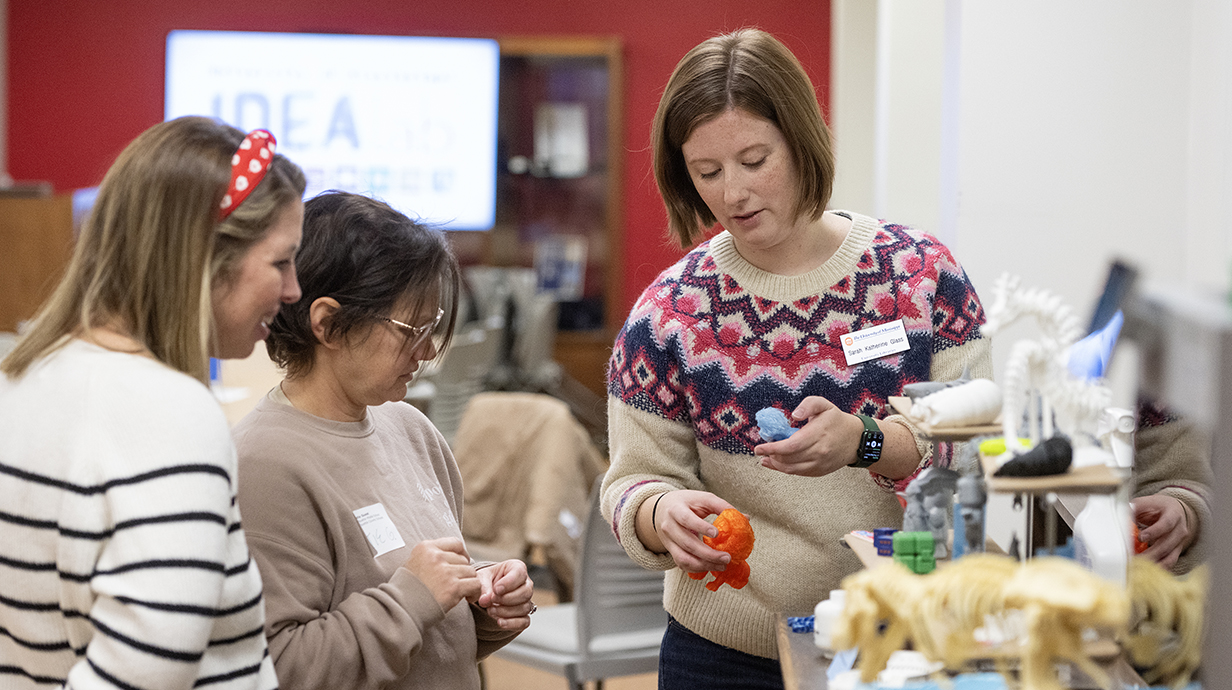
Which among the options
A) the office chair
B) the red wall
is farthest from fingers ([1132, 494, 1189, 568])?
the red wall

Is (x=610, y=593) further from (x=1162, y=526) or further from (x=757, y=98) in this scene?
(x=1162, y=526)

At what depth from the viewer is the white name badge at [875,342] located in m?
1.58

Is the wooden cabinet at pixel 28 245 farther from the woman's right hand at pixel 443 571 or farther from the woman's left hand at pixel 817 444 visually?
the woman's left hand at pixel 817 444

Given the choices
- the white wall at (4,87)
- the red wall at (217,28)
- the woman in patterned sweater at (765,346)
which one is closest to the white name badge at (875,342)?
the woman in patterned sweater at (765,346)

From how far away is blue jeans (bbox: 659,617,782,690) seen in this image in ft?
5.41

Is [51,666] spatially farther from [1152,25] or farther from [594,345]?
[594,345]

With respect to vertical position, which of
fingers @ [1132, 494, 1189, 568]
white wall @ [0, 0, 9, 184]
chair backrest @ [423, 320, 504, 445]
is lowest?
chair backrest @ [423, 320, 504, 445]

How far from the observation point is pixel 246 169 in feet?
3.76

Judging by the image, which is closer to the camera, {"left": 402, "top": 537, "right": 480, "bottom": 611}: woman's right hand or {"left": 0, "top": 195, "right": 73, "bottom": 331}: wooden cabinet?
{"left": 402, "top": 537, "right": 480, "bottom": 611}: woman's right hand

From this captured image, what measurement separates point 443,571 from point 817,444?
0.49 meters

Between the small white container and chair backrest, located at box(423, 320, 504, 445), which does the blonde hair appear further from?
chair backrest, located at box(423, 320, 504, 445)

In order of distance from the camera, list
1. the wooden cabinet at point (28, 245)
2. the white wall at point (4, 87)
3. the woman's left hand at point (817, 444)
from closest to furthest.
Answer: the woman's left hand at point (817, 444) → the wooden cabinet at point (28, 245) → the white wall at point (4, 87)

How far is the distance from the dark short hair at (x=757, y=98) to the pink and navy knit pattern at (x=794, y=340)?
143 millimetres

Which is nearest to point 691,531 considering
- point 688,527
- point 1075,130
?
point 688,527
